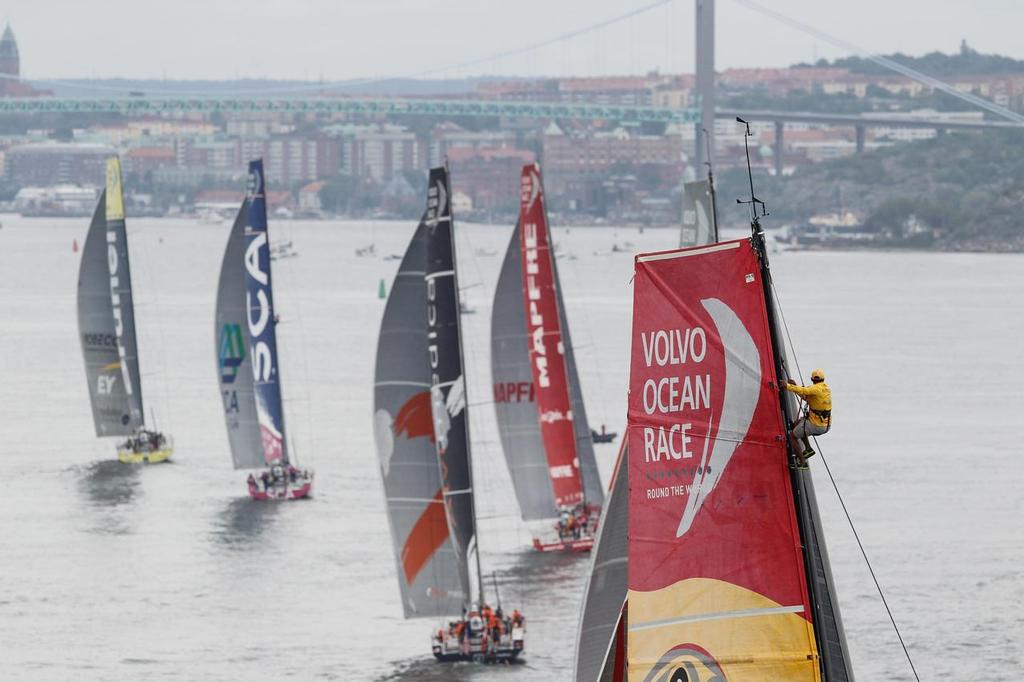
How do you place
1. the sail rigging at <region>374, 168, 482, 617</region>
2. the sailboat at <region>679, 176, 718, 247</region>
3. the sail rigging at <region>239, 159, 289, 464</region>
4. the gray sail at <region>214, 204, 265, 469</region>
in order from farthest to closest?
the gray sail at <region>214, 204, 265, 469</region>, the sail rigging at <region>239, 159, 289, 464</region>, the sail rigging at <region>374, 168, 482, 617</region>, the sailboat at <region>679, 176, 718, 247</region>

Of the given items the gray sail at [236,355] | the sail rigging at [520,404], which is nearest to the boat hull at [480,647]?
the sail rigging at [520,404]

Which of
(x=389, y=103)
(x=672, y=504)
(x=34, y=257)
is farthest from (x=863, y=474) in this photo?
(x=389, y=103)

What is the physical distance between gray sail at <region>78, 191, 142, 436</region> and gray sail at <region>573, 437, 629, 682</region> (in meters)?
18.2

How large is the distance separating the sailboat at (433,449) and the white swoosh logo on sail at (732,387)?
28.3 ft

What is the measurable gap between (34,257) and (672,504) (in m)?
87.6

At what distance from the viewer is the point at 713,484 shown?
5848 mm

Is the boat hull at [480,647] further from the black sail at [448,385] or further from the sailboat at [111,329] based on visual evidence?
the sailboat at [111,329]

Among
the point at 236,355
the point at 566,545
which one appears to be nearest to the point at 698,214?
the point at 566,545

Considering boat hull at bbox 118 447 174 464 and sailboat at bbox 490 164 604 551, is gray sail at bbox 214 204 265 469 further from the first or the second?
sailboat at bbox 490 164 604 551

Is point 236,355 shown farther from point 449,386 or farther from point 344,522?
point 449,386

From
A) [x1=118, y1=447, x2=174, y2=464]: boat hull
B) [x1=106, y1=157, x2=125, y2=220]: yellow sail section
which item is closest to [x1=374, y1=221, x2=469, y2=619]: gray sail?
[x1=106, y1=157, x2=125, y2=220]: yellow sail section

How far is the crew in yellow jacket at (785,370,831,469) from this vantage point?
219 inches

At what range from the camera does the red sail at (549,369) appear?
19000mm

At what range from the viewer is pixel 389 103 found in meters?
103
